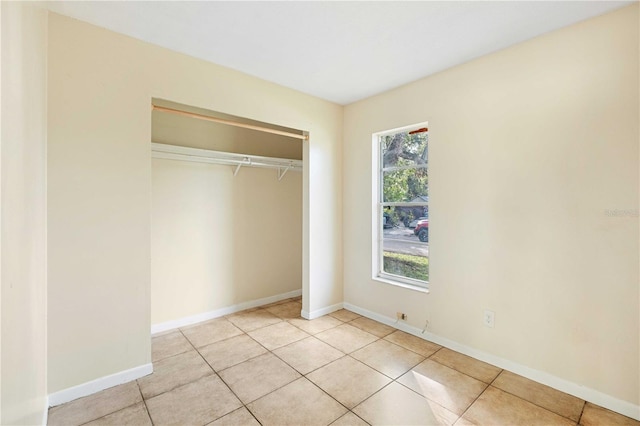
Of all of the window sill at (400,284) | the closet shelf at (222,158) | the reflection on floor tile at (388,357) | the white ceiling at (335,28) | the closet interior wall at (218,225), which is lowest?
the reflection on floor tile at (388,357)

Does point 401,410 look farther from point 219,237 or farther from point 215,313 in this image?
point 219,237

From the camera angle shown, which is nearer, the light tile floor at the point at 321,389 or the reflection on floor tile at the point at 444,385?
the light tile floor at the point at 321,389

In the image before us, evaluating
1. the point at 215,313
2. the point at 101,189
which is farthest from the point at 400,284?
the point at 101,189

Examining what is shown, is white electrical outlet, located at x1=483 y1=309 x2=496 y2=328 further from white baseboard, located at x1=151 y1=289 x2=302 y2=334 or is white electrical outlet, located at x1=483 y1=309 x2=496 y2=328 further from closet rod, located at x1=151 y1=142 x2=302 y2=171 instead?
closet rod, located at x1=151 y1=142 x2=302 y2=171

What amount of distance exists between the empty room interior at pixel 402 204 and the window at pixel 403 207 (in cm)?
4

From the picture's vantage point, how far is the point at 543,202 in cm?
209

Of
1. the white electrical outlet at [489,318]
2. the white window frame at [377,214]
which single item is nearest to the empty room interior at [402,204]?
the white electrical outlet at [489,318]

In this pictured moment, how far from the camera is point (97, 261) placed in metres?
2.01

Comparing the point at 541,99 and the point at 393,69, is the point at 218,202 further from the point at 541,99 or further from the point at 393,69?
the point at 541,99

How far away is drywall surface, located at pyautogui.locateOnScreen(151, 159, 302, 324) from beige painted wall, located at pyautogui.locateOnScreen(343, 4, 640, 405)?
6.11 ft

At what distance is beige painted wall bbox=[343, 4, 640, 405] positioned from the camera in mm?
1805

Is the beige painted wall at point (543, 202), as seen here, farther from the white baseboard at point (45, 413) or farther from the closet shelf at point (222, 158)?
the white baseboard at point (45, 413)

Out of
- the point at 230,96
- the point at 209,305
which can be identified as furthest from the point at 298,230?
the point at 230,96

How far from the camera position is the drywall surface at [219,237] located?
9.91 ft
